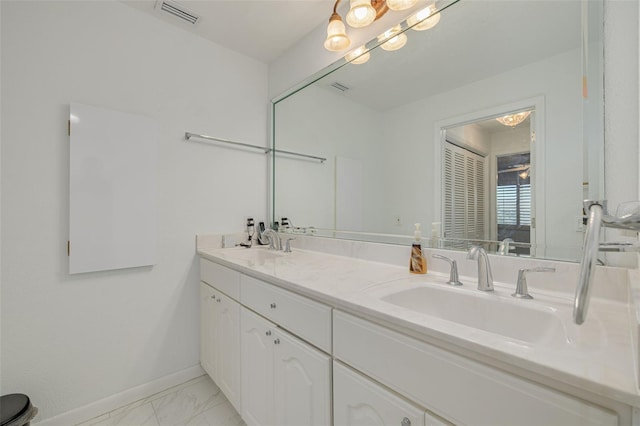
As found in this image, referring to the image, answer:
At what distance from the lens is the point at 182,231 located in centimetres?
185

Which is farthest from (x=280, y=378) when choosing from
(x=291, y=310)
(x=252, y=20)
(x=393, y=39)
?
(x=252, y=20)

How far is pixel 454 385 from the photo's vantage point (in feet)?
1.95

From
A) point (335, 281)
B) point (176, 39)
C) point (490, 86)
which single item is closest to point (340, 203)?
point (335, 281)

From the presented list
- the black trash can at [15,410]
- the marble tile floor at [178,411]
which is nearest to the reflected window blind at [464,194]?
the marble tile floor at [178,411]

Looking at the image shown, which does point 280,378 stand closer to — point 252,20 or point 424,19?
point 424,19

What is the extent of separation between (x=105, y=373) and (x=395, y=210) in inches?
74.4

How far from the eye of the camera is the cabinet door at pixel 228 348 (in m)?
1.41

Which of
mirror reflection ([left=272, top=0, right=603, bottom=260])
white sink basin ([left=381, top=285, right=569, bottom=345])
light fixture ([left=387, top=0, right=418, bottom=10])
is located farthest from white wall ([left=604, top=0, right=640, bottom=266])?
light fixture ([left=387, top=0, right=418, bottom=10])

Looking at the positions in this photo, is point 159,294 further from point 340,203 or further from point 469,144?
point 469,144

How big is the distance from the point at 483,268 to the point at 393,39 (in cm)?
121

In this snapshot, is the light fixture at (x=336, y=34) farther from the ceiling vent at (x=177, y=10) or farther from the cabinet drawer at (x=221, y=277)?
the cabinet drawer at (x=221, y=277)

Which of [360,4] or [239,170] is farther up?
[360,4]

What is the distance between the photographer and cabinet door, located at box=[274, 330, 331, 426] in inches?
35.7

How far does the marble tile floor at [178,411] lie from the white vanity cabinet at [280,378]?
12.5 inches
